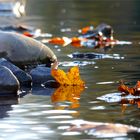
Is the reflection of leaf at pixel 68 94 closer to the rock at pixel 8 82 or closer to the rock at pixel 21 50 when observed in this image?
the rock at pixel 8 82

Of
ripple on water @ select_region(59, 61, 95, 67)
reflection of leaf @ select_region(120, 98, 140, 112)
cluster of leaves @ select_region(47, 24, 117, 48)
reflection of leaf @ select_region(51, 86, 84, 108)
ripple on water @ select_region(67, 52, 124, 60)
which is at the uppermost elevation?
cluster of leaves @ select_region(47, 24, 117, 48)

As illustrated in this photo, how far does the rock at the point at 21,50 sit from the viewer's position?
41.8ft

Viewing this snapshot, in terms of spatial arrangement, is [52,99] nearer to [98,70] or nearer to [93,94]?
[93,94]

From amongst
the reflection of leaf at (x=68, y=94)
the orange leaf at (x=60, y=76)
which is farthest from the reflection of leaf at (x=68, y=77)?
the reflection of leaf at (x=68, y=94)

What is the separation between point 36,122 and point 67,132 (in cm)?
63

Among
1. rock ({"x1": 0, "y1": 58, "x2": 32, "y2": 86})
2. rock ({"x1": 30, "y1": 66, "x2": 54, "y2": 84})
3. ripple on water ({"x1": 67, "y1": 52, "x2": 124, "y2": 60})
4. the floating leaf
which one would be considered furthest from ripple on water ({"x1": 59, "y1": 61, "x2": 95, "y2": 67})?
the floating leaf

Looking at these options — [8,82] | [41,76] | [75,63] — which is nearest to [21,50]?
[75,63]

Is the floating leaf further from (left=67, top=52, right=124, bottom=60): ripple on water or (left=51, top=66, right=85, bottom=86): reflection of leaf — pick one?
(left=67, top=52, right=124, bottom=60): ripple on water

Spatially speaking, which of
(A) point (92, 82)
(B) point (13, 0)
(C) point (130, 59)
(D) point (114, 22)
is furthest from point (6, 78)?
(B) point (13, 0)

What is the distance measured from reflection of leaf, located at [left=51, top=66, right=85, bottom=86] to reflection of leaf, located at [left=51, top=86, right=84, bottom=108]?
0.49 feet

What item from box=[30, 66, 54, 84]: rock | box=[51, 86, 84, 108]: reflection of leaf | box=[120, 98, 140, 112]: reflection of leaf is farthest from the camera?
box=[30, 66, 54, 84]: rock

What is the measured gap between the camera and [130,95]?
9492mm

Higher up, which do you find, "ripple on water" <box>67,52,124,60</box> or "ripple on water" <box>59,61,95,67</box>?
"ripple on water" <box>67,52,124,60</box>

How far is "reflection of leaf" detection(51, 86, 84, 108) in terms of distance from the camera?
31.0 feet
